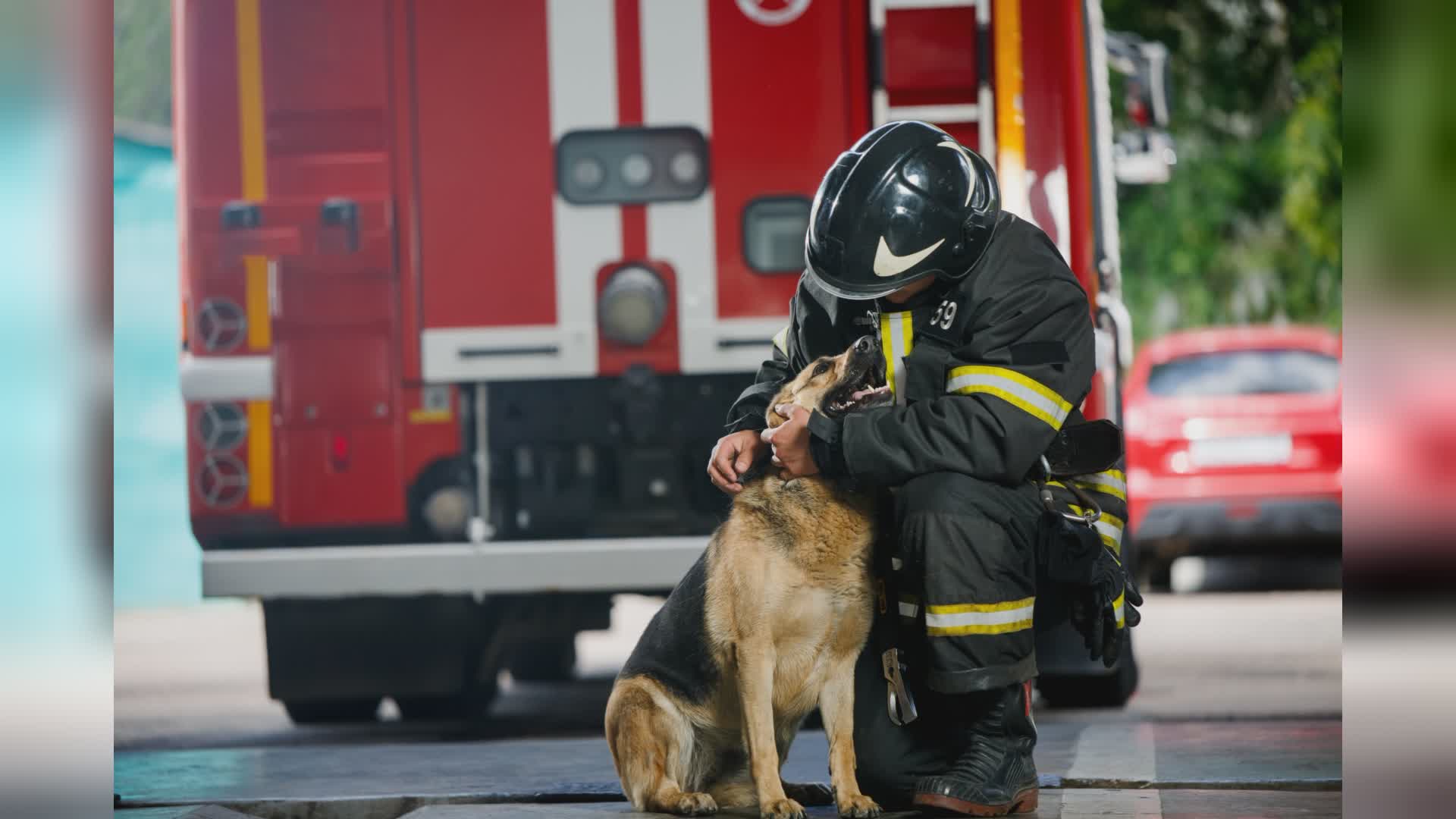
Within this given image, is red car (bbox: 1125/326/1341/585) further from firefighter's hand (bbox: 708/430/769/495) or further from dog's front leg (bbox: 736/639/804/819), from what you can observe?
dog's front leg (bbox: 736/639/804/819)

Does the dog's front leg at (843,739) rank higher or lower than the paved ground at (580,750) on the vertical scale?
higher

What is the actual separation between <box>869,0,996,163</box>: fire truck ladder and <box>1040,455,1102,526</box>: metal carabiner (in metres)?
1.51

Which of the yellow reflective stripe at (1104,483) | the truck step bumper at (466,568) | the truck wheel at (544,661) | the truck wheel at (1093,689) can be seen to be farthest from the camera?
the truck wheel at (544,661)

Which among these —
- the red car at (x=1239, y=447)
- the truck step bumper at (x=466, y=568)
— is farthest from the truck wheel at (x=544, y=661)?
the red car at (x=1239, y=447)

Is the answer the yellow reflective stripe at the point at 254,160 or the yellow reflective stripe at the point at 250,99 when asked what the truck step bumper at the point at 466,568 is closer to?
the yellow reflective stripe at the point at 254,160

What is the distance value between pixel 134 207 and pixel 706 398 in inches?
357

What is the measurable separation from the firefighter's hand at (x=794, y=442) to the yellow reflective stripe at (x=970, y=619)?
0.38 metres

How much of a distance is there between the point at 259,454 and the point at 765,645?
96.9 inches

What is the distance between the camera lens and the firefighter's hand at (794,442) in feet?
11.8

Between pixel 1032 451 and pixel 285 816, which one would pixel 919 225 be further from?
pixel 285 816

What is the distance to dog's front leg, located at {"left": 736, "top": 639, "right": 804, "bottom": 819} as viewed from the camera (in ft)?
11.6

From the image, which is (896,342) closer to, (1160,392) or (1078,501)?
(1078,501)

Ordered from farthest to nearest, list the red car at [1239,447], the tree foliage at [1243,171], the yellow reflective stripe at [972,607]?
the tree foliage at [1243,171], the red car at [1239,447], the yellow reflective stripe at [972,607]

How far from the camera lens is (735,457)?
12.2ft
